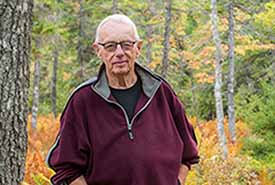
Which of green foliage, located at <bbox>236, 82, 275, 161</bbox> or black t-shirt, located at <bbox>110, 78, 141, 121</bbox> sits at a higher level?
black t-shirt, located at <bbox>110, 78, 141, 121</bbox>

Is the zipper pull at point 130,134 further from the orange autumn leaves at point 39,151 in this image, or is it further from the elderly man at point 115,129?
the orange autumn leaves at point 39,151

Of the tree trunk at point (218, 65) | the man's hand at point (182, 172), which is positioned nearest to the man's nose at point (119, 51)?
the man's hand at point (182, 172)

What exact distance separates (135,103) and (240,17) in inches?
517

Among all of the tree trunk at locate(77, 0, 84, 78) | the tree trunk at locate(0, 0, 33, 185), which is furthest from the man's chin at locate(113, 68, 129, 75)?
the tree trunk at locate(77, 0, 84, 78)

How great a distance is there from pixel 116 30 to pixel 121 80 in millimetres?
268

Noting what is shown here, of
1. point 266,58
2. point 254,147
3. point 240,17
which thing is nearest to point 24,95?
point 254,147

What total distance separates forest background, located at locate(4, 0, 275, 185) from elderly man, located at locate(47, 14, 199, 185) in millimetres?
2280

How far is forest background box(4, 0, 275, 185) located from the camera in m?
9.59

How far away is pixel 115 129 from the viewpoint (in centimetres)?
278

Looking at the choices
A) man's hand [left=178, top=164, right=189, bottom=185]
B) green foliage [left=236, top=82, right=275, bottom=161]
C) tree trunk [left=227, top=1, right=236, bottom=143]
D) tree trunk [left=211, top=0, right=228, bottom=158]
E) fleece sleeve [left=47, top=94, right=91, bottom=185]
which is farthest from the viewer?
tree trunk [left=227, top=1, right=236, bottom=143]

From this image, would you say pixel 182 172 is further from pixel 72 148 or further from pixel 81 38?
pixel 81 38

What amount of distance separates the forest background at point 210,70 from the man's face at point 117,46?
8.07 ft

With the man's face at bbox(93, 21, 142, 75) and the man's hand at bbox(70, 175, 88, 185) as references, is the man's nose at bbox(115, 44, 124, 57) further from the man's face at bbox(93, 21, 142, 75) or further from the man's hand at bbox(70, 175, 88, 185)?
the man's hand at bbox(70, 175, 88, 185)

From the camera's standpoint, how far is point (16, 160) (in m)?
4.16
